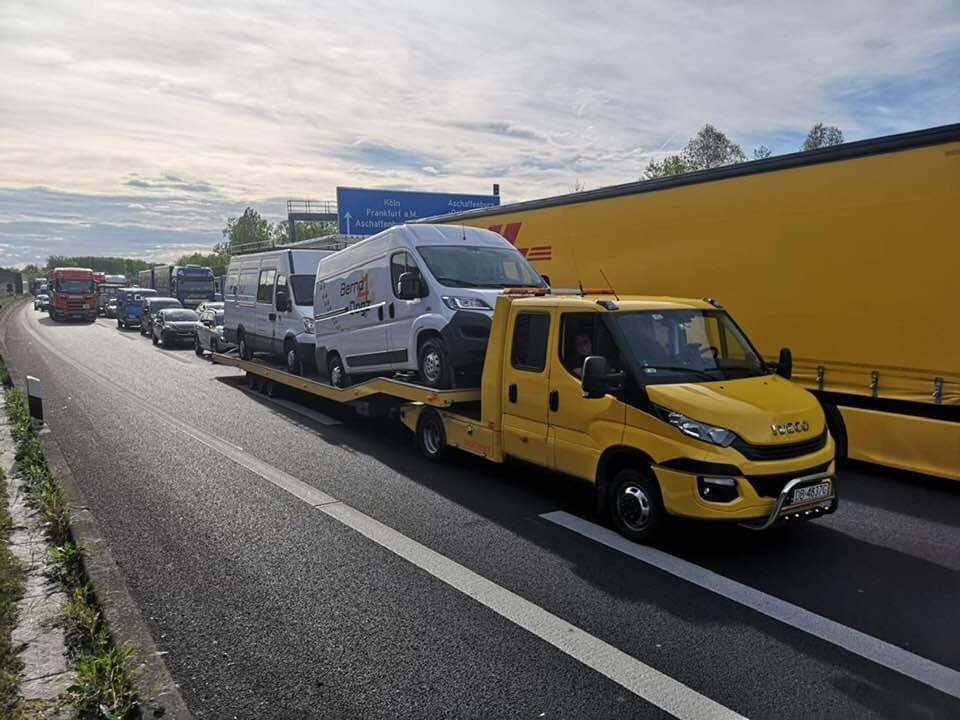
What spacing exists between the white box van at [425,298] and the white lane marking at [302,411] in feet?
2.67

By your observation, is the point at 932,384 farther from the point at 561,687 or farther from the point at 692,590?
the point at 561,687

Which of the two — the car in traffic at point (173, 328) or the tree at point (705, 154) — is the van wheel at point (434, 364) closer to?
the car in traffic at point (173, 328)

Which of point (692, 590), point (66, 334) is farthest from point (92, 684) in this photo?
point (66, 334)

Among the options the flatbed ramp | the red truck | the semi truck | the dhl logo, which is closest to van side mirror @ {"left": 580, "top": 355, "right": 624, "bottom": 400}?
the flatbed ramp

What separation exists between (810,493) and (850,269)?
3.40 m

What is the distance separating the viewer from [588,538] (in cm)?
598

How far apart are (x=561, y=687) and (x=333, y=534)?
2.87 meters

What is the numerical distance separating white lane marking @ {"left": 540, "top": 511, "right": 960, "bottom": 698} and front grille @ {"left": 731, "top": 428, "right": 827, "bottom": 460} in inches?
36.0

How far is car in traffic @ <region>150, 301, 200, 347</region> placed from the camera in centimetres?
2538

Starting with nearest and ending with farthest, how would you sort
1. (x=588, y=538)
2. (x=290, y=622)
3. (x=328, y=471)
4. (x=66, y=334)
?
1. (x=290, y=622)
2. (x=588, y=538)
3. (x=328, y=471)
4. (x=66, y=334)

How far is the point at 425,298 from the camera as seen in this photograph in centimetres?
861

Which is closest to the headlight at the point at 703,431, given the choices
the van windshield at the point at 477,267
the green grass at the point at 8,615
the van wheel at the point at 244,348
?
the van windshield at the point at 477,267

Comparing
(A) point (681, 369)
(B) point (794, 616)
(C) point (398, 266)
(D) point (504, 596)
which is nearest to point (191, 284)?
(C) point (398, 266)

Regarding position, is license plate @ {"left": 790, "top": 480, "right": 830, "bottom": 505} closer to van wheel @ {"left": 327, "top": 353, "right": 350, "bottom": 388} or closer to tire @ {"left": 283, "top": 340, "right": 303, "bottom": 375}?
van wheel @ {"left": 327, "top": 353, "right": 350, "bottom": 388}
